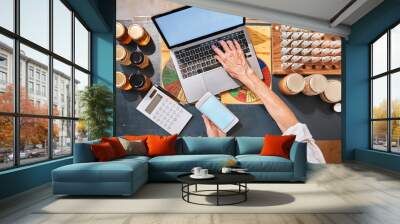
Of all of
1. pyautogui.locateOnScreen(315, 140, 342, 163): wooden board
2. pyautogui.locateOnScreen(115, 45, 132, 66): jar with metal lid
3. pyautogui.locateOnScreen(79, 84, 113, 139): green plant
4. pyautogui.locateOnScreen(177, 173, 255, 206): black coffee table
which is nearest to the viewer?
pyautogui.locateOnScreen(177, 173, 255, 206): black coffee table

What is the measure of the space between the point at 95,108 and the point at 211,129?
2468 mm

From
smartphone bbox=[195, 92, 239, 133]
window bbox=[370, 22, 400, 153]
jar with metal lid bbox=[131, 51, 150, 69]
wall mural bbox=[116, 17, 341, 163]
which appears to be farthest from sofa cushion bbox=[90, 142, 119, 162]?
window bbox=[370, 22, 400, 153]

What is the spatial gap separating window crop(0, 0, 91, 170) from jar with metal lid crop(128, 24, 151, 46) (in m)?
1.04

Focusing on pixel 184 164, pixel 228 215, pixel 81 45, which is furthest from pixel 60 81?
pixel 228 215

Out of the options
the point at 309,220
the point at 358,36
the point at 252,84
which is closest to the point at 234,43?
the point at 252,84

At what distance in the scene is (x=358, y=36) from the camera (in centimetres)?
842

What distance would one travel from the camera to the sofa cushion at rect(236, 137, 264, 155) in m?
6.52

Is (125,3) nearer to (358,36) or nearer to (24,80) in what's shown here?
(24,80)

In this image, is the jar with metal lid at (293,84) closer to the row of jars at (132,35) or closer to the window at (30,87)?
the row of jars at (132,35)

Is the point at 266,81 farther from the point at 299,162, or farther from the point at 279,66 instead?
the point at 299,162

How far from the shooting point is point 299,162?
5734mm

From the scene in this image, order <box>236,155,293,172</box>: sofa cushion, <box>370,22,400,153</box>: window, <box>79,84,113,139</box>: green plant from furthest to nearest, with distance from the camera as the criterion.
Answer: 1. <box>370,22,400,153</box>: window
2. <box>79,84,113,139</box>: green plant
3. <box>236,155,293,172</box>: sofa cushion

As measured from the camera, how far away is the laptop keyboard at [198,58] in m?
8.14

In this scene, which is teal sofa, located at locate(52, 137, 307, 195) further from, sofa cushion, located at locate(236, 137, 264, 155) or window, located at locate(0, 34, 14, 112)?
window, located at locate(0, 34, 14, 112)
